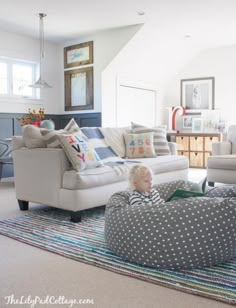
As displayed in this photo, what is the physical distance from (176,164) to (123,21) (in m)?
2.51

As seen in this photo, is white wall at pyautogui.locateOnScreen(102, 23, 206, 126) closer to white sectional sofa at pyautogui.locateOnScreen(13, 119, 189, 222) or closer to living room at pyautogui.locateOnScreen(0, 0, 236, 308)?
living room at pyautogui.locateOnScreen(0, 0, 236, 308)

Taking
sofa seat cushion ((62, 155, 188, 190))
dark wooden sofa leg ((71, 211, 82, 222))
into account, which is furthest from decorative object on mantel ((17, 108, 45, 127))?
dark wooden sofa leg ((71, 211, 82, 222))

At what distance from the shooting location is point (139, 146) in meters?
4.30

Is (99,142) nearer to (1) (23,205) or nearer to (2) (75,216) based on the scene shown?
(1) (23,205)

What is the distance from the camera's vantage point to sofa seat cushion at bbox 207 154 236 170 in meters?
4.34

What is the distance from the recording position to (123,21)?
212 inches

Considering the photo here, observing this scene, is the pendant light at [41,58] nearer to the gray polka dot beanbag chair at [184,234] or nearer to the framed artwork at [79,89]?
the framed artwork at [79,89]

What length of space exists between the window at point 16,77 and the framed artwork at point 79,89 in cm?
59

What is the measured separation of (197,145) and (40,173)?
424cm

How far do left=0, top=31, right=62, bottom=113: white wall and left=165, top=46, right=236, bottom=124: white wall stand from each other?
2801mm

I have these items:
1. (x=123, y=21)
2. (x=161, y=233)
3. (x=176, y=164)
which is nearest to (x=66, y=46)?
(x=123, y=21)

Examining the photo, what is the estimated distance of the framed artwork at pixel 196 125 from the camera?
711 centimetres

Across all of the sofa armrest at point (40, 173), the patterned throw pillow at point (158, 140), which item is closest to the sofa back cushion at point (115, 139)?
the patterned throw pillow at point (158, 140)

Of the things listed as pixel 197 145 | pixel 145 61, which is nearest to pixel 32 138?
pixel 145 61
